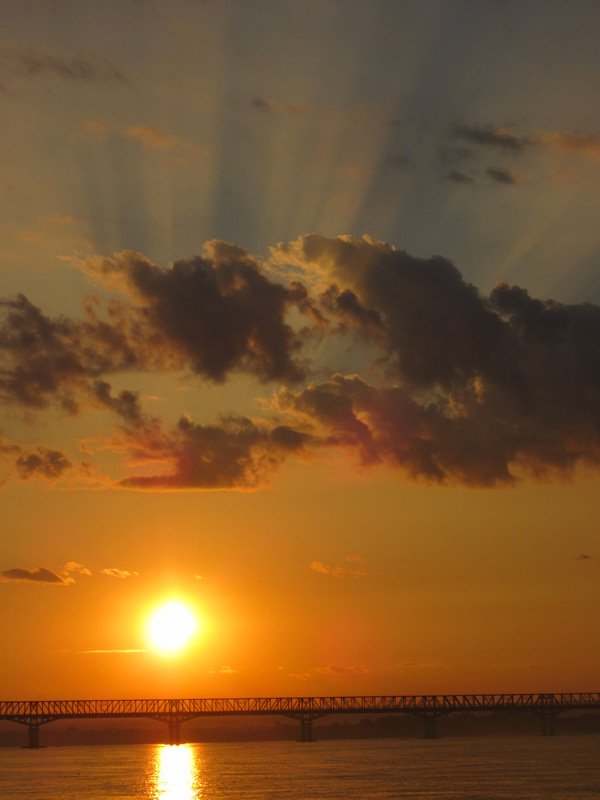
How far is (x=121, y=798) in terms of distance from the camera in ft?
398

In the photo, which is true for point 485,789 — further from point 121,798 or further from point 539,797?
point 121,798

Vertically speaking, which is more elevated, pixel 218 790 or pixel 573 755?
pixel 573 755

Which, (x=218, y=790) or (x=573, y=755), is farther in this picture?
(x=573, y=755)

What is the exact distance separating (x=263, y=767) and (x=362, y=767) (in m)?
19.4

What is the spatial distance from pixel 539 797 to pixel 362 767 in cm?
6354

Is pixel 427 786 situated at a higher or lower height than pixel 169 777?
lower

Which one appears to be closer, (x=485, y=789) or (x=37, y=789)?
(x=485, y=789)

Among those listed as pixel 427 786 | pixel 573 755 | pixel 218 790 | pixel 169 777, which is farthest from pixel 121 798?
pixel 573 755

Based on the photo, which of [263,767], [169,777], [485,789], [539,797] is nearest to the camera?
[539,797]

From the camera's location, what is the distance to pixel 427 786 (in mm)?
121312

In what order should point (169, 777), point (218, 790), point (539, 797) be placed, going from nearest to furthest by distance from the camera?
1. point (539, 797)
2. point (218, 790)
3. point (169, 777)

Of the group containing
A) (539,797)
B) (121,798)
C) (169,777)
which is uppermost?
(169,777)

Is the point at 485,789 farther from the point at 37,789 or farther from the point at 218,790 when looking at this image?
the point at 37,789

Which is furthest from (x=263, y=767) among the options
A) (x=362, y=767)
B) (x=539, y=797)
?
(x=539, y=797)
